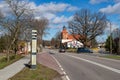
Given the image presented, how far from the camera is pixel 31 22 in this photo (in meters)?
44.1

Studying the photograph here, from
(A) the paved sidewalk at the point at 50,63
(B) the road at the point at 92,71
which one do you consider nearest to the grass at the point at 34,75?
(B) the road at the point at 92,71

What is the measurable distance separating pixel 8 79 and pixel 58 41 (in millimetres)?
174885

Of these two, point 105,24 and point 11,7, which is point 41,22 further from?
point 11,7

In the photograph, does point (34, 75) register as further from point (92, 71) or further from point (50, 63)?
point (50, 63)

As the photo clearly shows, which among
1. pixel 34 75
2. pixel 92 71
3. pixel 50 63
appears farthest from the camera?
pixel 50 63

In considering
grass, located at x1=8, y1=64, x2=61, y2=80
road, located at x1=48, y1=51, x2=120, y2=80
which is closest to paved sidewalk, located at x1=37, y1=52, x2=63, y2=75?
road, located at x1=48, y1=51, x2=120, y2=80

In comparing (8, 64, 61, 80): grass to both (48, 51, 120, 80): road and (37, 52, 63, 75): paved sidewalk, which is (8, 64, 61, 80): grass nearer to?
(48, 51, 120, 80): road

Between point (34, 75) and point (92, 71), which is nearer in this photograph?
point (34, 75)

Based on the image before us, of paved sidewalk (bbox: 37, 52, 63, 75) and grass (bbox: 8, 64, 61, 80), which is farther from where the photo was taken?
paved sidewalk (bbox: 37, 52, 63, 75)

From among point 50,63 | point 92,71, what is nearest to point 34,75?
point 92,71

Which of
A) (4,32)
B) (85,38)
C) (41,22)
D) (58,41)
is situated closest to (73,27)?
(85,38)

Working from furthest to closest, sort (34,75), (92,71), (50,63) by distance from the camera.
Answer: (50,63) < (92,71) < (34,75)

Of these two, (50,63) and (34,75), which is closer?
(34,75)

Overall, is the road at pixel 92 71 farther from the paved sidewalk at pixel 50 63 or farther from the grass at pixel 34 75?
the grass at pixel 34 75
